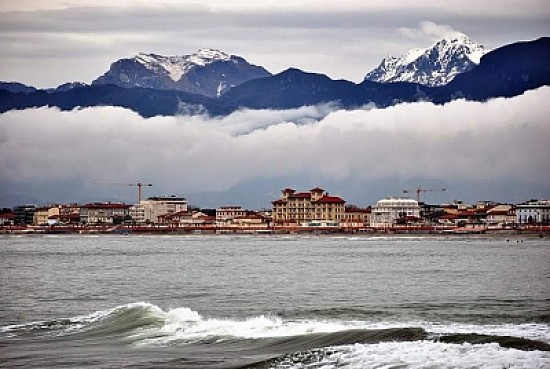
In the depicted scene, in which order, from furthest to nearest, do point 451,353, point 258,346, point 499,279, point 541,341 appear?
1. point 499,279
2. point 258,346
3. point 541,341
4. point 451,353

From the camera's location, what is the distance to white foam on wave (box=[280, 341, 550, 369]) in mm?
15164

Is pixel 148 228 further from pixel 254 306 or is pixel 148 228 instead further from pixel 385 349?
pixel 385 349

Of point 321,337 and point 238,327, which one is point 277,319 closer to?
point 238,327

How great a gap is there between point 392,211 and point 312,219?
46.4 ft

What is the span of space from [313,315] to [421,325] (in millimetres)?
3866

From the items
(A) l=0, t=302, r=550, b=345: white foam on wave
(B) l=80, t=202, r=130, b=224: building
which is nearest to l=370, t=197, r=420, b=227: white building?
(B) l=80, t=202, r=130, b=224: building

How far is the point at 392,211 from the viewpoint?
165625 millimetres

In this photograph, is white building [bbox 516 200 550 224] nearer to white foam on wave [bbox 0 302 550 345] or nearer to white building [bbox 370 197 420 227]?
white building [bbox 370 197 420 227]

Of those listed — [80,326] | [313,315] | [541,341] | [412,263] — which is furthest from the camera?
[412,263]

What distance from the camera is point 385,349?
16938 mm

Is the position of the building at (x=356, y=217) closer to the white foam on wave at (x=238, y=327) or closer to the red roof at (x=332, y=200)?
the red roof at (x=332, y=200)

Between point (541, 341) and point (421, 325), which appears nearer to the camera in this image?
point (541, 341)

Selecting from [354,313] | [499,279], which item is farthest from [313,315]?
[499,279]

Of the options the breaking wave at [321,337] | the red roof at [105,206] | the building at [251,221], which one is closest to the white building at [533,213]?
the building at [251,221]
